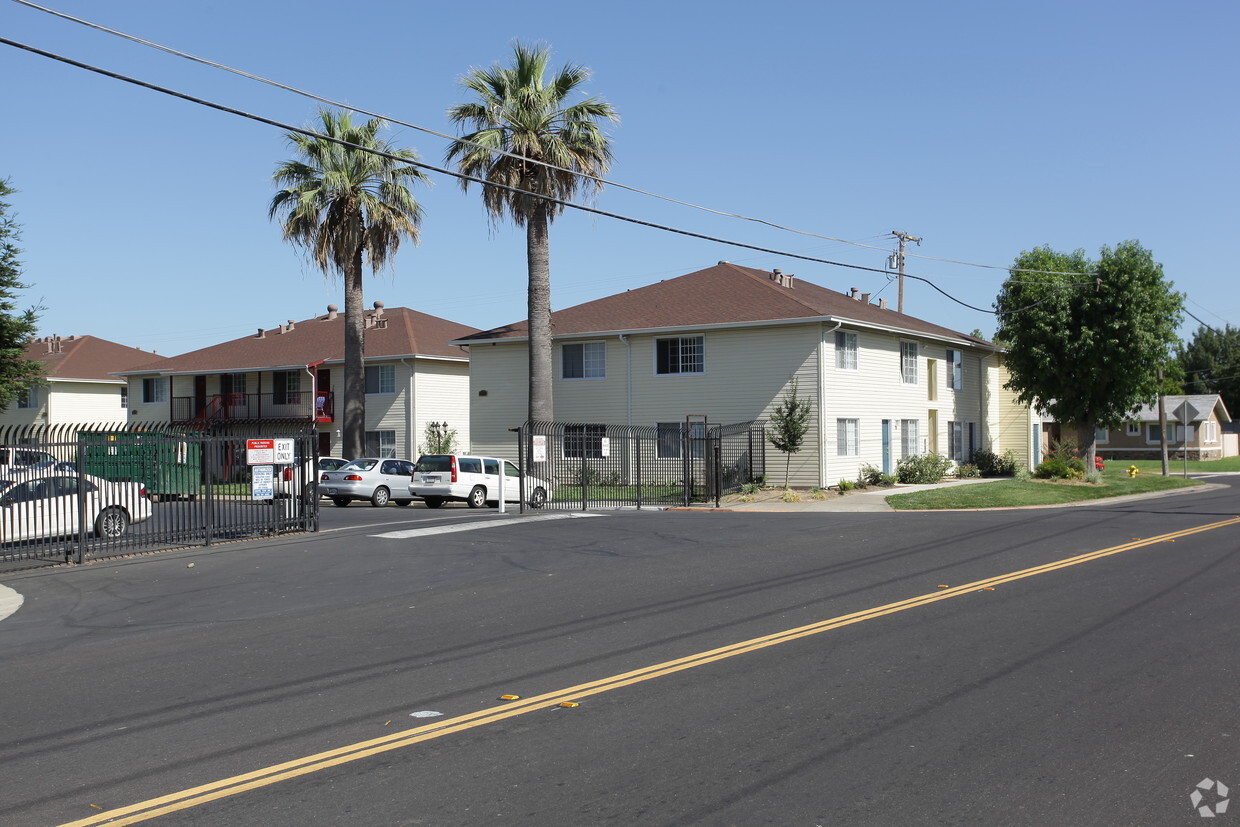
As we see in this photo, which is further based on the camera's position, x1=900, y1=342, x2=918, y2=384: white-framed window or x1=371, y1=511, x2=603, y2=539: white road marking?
x1=900, y1=342, x2=918, y2=384: white-framed window

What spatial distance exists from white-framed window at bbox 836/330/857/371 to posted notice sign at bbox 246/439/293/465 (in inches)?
739

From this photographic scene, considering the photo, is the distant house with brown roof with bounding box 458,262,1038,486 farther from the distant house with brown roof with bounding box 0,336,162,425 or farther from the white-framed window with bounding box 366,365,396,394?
the distant house with brown roof with bounding box 0,336,162,425

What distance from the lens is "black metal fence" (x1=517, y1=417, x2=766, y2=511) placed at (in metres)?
28.5

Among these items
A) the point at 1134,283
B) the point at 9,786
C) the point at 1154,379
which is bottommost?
the point at 9,786

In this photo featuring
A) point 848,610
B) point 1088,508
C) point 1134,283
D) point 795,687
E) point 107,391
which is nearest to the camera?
point 795,687

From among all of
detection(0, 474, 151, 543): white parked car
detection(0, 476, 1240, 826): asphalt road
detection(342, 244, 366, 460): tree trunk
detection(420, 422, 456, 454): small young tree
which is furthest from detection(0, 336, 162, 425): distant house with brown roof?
detection(0, 476, 1240, 826): asphalt road

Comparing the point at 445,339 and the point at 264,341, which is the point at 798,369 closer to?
the point at 445,339

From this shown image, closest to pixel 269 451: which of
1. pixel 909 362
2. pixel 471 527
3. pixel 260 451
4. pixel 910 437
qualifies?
pixel 260 451

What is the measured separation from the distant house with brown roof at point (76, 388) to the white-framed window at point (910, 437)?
124 feet

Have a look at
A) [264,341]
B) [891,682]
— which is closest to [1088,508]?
[891,682]

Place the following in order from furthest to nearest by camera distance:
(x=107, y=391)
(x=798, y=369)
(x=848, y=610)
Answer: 1. (x=107, y=391)
2. (x=798, y=369)
3. (x=848, y=610)

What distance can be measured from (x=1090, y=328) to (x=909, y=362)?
7281 mm

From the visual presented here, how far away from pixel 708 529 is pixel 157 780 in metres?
15.1

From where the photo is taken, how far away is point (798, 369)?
32.7 m
